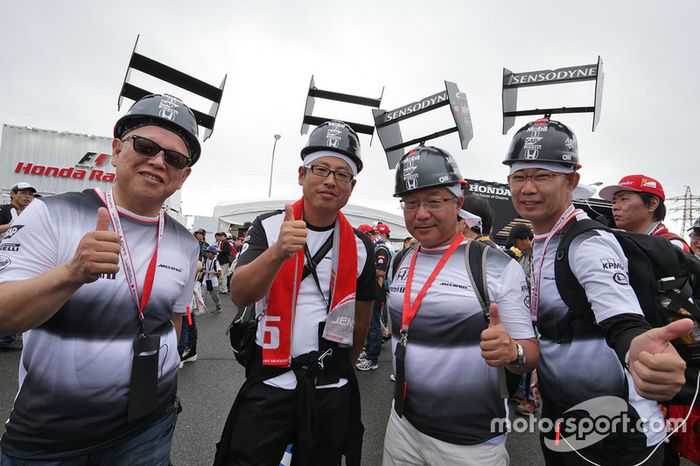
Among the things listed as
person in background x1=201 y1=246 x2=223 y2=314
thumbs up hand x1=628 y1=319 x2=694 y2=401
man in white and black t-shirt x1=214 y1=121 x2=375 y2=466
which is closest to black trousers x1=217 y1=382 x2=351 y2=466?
man in white and black t-shirt x1=214 y1=121 x2=375 y2=466

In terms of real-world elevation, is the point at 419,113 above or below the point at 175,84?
above

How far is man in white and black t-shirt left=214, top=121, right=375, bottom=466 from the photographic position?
179 cm

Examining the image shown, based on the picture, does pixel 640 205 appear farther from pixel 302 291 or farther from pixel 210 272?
pixel 210 272

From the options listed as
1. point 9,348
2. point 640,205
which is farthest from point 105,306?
Answer: point 9,348

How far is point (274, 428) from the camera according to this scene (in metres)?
1.81

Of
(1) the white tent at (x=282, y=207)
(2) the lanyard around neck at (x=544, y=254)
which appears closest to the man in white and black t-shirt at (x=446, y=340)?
(2) the lanyard around neck at (x=544, y=254)

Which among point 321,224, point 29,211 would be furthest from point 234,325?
point 29,211

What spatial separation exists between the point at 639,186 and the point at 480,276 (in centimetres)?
231

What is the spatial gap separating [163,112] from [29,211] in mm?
700

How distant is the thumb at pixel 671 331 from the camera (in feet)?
3.41

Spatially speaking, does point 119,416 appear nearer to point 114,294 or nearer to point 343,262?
point 114,294

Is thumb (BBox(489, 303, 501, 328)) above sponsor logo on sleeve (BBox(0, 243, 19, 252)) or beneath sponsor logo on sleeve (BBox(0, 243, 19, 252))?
beneath

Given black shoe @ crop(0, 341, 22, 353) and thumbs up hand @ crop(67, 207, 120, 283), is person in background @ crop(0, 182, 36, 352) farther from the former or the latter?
thumbs up hand @ crop(67, 207, 120, 283)

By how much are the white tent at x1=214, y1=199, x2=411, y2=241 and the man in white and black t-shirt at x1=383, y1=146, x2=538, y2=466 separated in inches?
872
